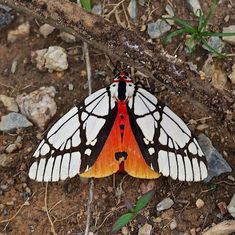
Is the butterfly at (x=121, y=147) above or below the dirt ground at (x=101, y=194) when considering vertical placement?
above

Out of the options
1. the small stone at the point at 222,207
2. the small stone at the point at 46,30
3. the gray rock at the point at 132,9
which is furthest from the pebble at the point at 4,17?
the small stone at the point at 222,207

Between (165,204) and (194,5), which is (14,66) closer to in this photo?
(194,5)

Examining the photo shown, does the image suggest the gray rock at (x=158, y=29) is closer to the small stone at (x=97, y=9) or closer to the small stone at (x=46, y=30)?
the small stone at (x=97, y=9)

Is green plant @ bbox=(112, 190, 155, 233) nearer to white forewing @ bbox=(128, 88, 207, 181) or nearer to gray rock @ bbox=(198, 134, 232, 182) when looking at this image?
white forewing @ bbox=(128, 88, 207, 181)

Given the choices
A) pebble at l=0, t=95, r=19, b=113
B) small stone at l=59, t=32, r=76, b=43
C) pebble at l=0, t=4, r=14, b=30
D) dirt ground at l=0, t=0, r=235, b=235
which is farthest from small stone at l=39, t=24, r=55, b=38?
pebble at l=0, t=95, r=19, b=113

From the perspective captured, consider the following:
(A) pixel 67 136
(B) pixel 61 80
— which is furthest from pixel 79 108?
(B) pixel 61 80

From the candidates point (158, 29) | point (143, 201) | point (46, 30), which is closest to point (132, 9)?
point (158, 29)
